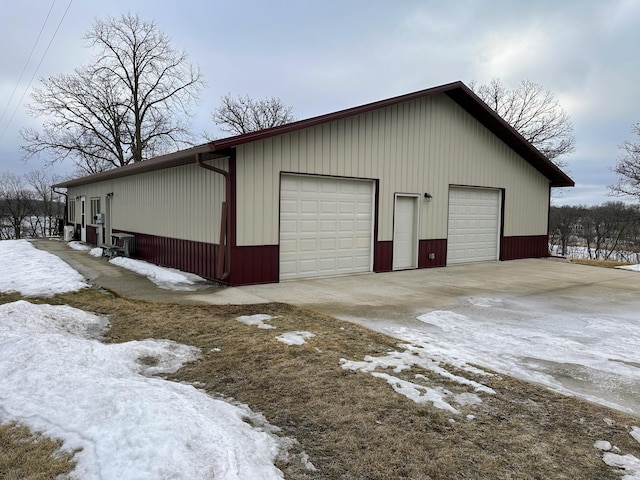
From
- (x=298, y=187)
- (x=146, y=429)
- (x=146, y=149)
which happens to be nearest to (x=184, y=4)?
(x=298, y=187)

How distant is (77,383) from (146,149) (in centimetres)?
2827

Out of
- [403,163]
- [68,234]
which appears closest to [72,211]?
[68,234]

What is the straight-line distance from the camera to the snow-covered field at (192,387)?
2.46 meters

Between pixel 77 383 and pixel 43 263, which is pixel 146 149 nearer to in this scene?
pixel 43 263

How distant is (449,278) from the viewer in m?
9.65

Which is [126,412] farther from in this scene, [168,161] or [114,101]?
[114,101]

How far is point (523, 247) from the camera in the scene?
13883 mm

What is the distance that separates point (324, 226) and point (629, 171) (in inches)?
825

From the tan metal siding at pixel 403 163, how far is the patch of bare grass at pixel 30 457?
557 cm

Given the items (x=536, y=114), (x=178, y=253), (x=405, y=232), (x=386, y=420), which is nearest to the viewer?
(x=386, y=420)

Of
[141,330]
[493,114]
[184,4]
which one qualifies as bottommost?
[141,330]

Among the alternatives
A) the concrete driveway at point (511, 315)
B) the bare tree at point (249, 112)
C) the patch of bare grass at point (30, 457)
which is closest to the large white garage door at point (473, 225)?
the concrete driveway at point (511, 315)

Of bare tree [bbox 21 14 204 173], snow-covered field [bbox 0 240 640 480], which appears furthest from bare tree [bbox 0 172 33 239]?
snow-covered field [bbox 0 240 640 480]

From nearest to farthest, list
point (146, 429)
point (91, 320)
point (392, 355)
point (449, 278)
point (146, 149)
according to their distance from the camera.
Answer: point (146, 429) → point (392, 355) → point (91, 320) → point (449, 278) → point (146, 149)
